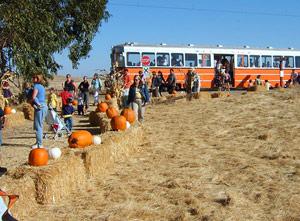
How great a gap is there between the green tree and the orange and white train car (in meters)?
2.26

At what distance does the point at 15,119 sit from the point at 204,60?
17167mm

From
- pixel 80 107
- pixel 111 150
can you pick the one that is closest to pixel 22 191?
pixel 111 150

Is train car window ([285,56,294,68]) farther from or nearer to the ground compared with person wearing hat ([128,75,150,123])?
farther from the ground

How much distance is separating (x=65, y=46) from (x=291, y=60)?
51.7ft

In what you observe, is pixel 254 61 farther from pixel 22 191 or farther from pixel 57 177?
pixel 22 191

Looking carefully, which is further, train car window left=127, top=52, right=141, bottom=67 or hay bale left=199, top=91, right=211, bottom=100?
train car window left=127, top=52, right=141, bottom=67

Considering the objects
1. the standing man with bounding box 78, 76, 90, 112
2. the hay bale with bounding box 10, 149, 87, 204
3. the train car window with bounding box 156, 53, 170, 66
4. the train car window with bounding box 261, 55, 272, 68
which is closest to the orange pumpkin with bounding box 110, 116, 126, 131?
the hay bale with bounding box 10, 149, 87, 204

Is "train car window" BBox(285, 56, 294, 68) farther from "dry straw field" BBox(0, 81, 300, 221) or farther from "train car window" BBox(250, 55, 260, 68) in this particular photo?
"dry straw field" BBox(0, 81, 300, 221)

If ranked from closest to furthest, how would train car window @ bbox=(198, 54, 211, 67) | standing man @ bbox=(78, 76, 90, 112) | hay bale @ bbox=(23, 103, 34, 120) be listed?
1. hay bale @ bbox=(23, 103, 34, 120)
2. standing man @ bbox=(78, 76, 90, 112)
3. train car window @ bbox=(198, 54, 211, 67)

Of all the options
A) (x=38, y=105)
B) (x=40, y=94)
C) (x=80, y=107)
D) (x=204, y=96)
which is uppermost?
(x=40, y=94)

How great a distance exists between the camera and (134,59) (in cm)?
3291

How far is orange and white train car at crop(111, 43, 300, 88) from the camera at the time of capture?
3297 cm

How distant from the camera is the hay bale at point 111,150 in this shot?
959cm

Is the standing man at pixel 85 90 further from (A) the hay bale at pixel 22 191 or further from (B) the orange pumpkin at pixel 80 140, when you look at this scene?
(A) the hay bale at pixel 22 191
